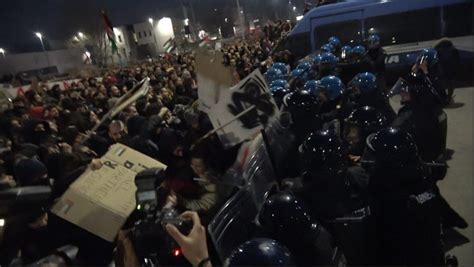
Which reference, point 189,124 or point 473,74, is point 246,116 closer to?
point 189,124

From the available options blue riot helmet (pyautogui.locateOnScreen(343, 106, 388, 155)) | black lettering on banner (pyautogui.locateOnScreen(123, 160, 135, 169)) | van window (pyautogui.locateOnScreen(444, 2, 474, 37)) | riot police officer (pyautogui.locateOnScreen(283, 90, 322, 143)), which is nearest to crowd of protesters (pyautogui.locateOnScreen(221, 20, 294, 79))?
riot police officer (pyautogui.locateOnScreen(283, 90, 322, 143))

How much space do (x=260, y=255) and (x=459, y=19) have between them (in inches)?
421

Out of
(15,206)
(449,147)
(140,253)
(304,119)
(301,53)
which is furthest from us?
(301,53)

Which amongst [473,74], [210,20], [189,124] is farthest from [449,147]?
[210,20]

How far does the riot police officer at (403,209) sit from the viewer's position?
2.58 metres

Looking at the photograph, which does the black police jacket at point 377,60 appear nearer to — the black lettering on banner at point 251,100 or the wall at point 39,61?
the black lettering on banner at point 251,100

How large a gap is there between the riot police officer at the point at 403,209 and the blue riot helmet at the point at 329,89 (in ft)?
8.12

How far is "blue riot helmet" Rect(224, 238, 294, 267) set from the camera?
5.68 ft

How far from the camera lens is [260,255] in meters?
1.75

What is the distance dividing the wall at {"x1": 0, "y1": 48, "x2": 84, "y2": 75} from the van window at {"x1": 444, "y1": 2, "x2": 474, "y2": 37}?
3105cm

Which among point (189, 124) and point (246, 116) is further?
point (189, 124)

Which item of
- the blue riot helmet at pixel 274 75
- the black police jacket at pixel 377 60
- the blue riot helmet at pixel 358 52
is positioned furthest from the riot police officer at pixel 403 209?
the blue riot helmet at pixel 358 52

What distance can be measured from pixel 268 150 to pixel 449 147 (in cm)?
423

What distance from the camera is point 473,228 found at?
420 centimetres
